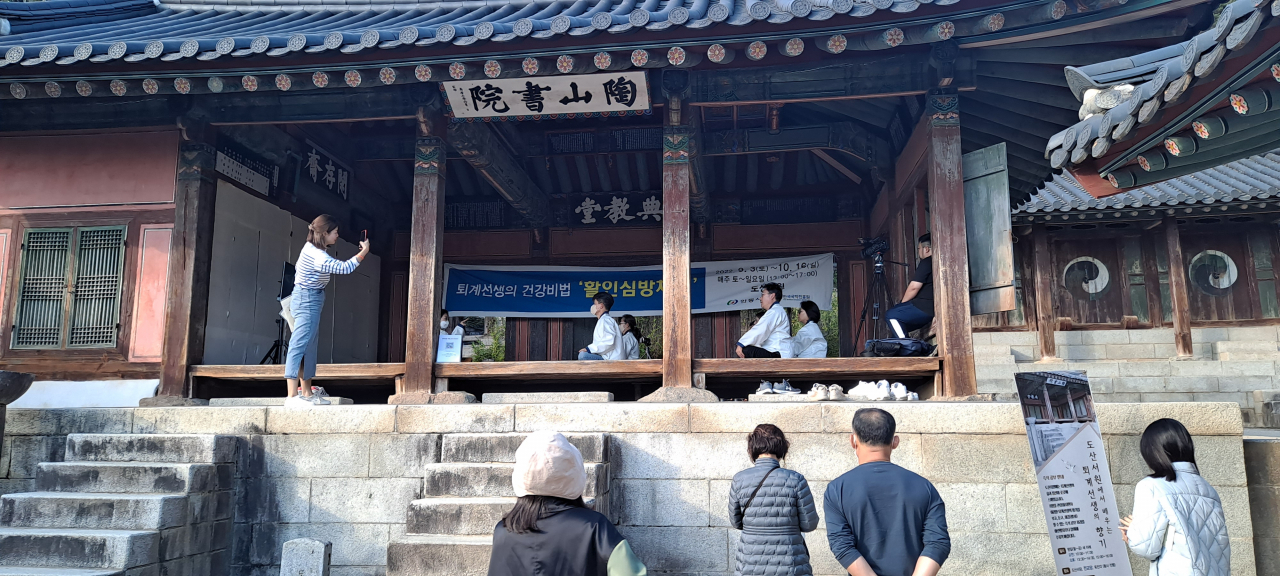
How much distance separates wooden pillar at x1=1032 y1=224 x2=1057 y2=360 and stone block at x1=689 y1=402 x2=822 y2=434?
9.96 m

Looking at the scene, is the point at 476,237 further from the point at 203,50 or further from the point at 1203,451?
the point at 1203,451

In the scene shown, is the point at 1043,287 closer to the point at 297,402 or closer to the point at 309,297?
the point at 309,297

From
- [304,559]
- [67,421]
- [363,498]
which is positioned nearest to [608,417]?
[363,498]

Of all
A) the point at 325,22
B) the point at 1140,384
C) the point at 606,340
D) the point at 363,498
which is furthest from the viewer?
the point at 1140,384

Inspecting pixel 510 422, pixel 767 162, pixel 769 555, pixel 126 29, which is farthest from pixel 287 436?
pixel 767 162

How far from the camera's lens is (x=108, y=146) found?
341 inches

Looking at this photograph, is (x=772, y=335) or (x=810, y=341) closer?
(x=772, y=335)

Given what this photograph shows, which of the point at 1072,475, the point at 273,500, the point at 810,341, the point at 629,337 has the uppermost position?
the point at 629,337

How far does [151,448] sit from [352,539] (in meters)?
1.73

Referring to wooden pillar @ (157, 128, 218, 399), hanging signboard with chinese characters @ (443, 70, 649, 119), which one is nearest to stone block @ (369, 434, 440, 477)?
wooden pillar @ (157, 128, 218, 399)

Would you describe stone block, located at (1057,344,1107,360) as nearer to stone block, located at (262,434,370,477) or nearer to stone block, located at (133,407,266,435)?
stone block, located at (262,434,370,477)

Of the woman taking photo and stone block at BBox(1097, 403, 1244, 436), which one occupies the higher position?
stone block at BBox(1097, 403, 1244, 436)

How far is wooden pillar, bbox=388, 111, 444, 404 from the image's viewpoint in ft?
24.7

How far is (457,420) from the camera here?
6406 mm
